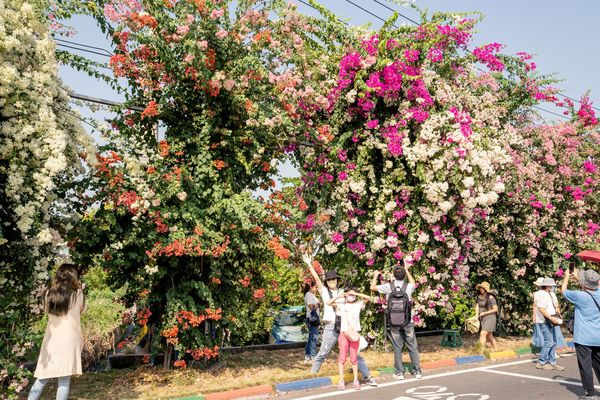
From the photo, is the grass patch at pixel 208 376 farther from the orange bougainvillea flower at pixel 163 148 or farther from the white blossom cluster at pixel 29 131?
the orange bougainvillea flower at pixel 163 148

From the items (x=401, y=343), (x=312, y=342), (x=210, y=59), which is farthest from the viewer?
(x=312, y=342)

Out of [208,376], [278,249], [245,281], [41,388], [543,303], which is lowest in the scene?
[208,376]

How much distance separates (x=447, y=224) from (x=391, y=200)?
1.50 meters

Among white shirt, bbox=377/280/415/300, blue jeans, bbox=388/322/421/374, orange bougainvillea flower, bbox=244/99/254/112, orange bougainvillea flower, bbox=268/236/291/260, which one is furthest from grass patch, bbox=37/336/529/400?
orange bougainvillea flower, bbox=244/99/254/112

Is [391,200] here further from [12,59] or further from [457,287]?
[12,59]

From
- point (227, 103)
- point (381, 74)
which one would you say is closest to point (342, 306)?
point (227, 103)

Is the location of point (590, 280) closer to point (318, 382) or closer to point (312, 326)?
point (318, 382)

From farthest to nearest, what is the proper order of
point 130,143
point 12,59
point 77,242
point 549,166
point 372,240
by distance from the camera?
point 549,166 < point 372,240 < point 130,143 < point 77,242 < point 12,59

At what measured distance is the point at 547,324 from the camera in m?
10.6

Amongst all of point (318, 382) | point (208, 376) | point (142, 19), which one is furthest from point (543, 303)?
point (142, 19)

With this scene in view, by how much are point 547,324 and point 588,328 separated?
12.4 feet

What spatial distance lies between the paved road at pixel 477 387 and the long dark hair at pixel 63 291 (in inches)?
131

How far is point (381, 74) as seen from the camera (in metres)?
11.8

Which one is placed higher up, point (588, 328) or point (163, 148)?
point (163, 148)
